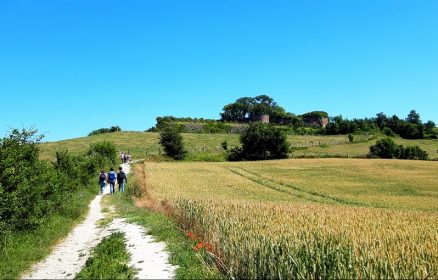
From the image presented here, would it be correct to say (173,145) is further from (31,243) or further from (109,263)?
(109,263)

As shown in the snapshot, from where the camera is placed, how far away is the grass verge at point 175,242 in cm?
1068

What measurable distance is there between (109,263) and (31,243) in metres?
4.90

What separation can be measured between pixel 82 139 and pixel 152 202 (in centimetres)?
9541

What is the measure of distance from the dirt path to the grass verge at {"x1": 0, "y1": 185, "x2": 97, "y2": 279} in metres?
0.28

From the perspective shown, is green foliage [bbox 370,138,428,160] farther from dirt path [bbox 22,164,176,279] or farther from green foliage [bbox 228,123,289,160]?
dirt path [bbox 22,164,176,279]

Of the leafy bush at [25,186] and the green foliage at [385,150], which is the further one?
the green foliage at [385,150]

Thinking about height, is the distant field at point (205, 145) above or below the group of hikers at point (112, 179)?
above

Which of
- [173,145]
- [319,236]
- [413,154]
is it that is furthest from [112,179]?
[413,154]

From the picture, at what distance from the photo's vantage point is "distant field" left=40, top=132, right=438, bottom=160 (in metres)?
93.1

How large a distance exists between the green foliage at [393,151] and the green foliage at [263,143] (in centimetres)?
1899

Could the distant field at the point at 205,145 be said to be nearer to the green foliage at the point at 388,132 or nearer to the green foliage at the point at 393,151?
the green foliage at the point at 393,151

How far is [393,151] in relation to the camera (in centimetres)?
8844

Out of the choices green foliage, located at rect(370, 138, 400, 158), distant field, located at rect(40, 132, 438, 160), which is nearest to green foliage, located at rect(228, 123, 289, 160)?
distant field, located at rect(40, 132, 438, 160)

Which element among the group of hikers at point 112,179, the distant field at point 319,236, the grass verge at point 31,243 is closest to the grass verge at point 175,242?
the distant field at point 319,236
